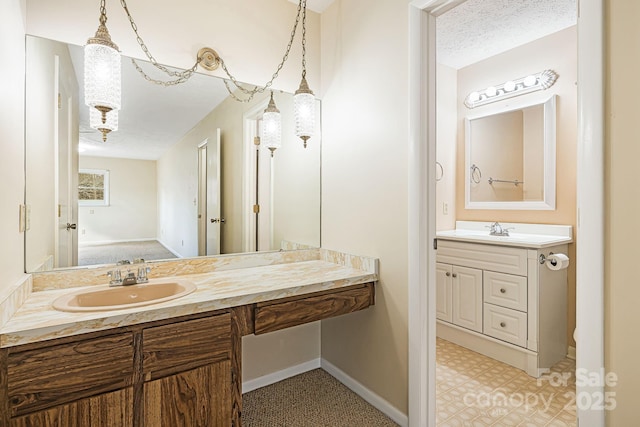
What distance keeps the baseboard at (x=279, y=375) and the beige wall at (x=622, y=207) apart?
5.42 ft

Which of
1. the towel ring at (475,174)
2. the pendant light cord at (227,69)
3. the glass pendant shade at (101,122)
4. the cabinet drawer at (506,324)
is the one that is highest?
the pendant light cord at (227,69)

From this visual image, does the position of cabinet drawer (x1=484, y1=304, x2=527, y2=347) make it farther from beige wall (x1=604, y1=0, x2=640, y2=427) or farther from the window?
the window

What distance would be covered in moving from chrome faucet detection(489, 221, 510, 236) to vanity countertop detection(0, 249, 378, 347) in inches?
55.5

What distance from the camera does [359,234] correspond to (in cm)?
195

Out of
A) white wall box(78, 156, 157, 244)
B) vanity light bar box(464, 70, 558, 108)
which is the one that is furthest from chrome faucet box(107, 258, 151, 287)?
vanity light bar box(464, 70, 558, 108)

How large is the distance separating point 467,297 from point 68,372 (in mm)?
2486

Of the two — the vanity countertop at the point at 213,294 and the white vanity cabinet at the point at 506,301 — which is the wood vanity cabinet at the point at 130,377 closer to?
the vanity countertop at the point at 213,294

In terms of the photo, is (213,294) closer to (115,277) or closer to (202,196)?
(115,277)

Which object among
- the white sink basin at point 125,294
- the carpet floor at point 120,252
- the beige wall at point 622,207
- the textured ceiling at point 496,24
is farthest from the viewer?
the textured ceiling at point 496,24

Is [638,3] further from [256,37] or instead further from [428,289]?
[256,37]

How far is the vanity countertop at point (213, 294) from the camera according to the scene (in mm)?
1023

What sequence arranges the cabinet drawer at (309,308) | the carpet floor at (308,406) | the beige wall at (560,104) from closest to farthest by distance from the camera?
the cabinet drawer at (309,308) → the carpet floor at (308,406) → the beige wall at (560,104)

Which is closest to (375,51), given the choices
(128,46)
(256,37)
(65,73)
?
(256,37)

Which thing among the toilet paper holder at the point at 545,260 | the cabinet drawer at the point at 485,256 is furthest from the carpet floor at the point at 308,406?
the toilet paper holder at the point at 545,260
